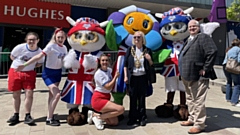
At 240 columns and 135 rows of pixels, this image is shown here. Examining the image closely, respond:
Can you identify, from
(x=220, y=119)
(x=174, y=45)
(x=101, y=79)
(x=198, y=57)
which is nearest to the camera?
(x=198, y=57)

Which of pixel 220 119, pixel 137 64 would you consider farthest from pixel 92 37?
pixel 220 119

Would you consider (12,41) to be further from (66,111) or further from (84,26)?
(84,26)

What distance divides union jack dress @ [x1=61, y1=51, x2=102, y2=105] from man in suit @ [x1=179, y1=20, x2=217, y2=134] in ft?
5.29

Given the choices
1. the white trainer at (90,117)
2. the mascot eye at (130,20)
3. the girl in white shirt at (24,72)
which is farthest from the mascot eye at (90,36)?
the white trainer at (90,117)

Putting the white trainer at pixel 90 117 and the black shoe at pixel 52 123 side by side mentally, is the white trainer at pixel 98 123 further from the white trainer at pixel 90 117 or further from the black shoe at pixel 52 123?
the black shoe at pixel 52 123

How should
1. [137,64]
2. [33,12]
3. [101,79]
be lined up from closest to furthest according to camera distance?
1. [101,79]
2. [137,64]
3. [33,12]

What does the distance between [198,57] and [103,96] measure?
5.38ft

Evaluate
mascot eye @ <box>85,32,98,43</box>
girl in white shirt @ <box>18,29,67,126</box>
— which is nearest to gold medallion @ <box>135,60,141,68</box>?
mascot eye @ <box>85,32,98,43</box>

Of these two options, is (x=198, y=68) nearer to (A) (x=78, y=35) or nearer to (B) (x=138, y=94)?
(B) (x=138, y=94)

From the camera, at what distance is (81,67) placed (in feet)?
13.4

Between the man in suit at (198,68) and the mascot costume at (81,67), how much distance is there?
5.05ft

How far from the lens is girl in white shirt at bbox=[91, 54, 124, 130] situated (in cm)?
372

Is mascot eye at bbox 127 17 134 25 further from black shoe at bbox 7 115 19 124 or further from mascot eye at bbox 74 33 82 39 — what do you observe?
Result: black shoe at bbox 7 115 19 124

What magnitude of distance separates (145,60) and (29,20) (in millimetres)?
9189
